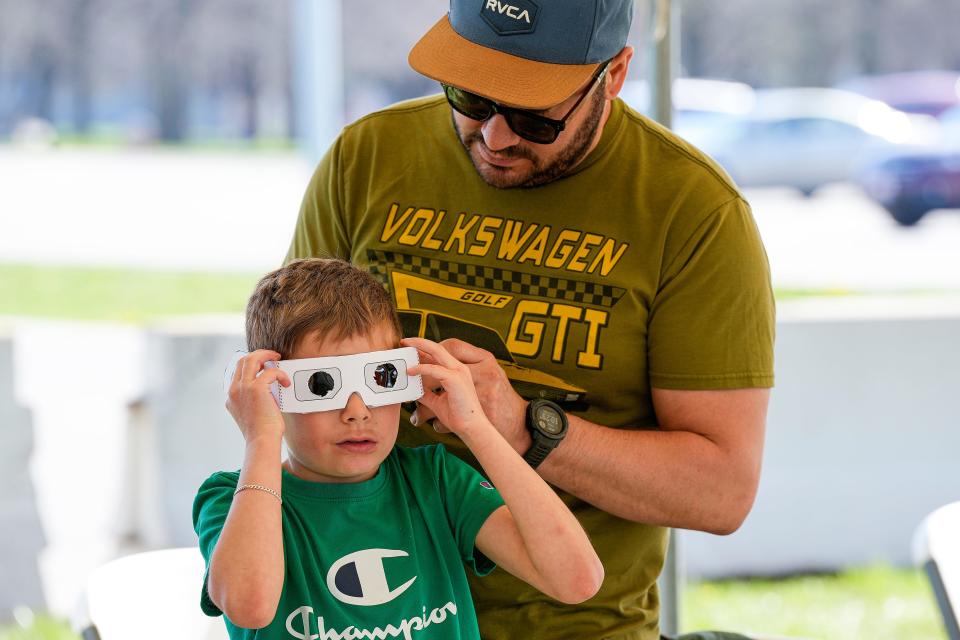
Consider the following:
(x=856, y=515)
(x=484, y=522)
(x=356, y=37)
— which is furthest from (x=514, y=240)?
(x=356, y=37)

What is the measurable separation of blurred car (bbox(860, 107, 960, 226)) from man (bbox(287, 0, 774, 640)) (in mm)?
3574

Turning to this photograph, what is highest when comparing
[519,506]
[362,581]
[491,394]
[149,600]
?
[491,394]

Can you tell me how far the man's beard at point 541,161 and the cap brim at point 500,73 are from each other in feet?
0.29

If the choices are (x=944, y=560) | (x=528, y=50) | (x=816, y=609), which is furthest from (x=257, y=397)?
(x=816, y=609)

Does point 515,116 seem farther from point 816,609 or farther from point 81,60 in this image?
point 81,60

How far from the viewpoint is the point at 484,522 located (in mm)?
1725

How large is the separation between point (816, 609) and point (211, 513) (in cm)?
284

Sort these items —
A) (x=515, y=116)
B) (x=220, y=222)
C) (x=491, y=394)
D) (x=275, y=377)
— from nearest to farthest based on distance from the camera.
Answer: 1. (x=275, y=377)
2. (x=491, y=394)
3. (x=515, y=116)
4. (x=220, y=222)

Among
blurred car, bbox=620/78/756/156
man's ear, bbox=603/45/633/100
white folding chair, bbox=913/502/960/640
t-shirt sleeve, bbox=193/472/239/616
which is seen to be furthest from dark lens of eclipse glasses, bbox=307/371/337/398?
blurred car, bbox=620/78/756/156

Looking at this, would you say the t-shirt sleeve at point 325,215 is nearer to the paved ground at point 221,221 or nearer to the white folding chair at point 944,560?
the white folding chair at point 944,560

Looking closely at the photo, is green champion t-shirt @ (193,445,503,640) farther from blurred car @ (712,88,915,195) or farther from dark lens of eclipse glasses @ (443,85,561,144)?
blurred car @ (712,88,915,195)

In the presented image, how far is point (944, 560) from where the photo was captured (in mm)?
1969

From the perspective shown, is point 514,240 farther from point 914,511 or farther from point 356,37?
point 356,37

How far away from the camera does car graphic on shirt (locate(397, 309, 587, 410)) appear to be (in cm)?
200
